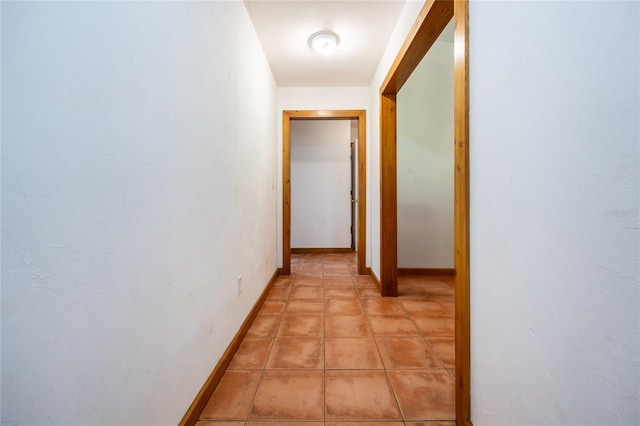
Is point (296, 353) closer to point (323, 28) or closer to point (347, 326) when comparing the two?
point (347, 326)

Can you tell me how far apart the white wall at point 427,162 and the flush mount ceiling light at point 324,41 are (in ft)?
4.12

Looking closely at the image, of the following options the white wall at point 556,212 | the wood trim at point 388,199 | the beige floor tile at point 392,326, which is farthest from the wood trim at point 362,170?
the white wall at point 556,212

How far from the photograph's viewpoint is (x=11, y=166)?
491mm

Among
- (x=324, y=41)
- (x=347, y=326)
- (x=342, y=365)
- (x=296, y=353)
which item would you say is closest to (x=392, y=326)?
(x=347, y=326)

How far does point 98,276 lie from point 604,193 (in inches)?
44.9

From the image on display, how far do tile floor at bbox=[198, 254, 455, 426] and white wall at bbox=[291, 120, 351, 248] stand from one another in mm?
2311

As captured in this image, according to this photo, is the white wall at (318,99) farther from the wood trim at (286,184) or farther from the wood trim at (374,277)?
the wood trim at (374,277)

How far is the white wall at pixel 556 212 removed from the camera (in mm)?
518

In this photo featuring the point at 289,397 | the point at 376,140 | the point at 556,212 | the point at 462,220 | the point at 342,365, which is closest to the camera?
the point at 556,212

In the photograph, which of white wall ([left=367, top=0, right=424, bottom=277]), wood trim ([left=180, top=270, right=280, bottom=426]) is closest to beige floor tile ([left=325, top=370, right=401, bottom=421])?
wood trim ([left=180, top=270, right=280, bottom=426])

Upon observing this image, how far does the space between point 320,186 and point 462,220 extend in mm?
3957

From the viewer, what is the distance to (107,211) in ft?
2.24

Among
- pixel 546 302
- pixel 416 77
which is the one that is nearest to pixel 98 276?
pixel 546 302

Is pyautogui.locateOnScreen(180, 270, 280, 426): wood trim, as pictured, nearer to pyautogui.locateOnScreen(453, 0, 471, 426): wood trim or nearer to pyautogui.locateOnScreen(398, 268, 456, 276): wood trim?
pyautogui.locateOnScreen(453, 0, 471, 426): wood trim
